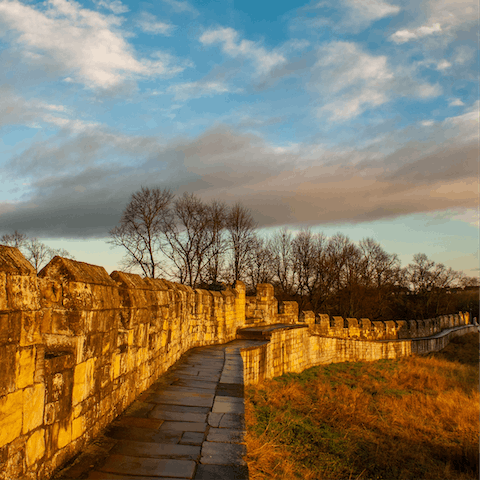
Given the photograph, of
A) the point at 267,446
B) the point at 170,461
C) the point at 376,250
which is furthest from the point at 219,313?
the point at 376,250

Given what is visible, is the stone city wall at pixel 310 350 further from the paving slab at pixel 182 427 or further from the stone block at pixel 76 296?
the stone block at pixel 76 296

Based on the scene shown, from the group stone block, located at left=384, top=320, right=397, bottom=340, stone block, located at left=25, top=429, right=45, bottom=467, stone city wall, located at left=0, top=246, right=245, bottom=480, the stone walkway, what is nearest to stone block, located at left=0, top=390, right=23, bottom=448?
stone city wall, located at left=0, top=246, right=245, bottom=480

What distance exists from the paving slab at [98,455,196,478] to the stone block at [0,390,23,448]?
82 cm

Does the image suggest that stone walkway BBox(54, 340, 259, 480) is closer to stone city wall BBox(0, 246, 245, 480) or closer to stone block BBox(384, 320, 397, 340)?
stone city wall BBox(0, 246, 245, 480)

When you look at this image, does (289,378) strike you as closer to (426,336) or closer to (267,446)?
(267,446)

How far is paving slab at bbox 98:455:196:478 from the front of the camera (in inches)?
109

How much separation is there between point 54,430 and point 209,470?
1049 mm

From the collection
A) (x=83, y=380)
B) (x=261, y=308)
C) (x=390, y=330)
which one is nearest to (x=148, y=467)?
(x=83, y=380)

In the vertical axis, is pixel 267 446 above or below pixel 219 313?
below

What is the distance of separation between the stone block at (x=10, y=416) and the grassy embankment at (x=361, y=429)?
224cm

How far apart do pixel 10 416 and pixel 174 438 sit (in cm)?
167

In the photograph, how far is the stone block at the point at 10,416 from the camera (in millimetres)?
2078

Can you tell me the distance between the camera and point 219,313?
10602 mm

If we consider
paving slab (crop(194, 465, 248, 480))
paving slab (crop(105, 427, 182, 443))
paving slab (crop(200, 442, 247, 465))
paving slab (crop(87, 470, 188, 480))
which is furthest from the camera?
paving slab (crop(105, 427, 182, 443))
